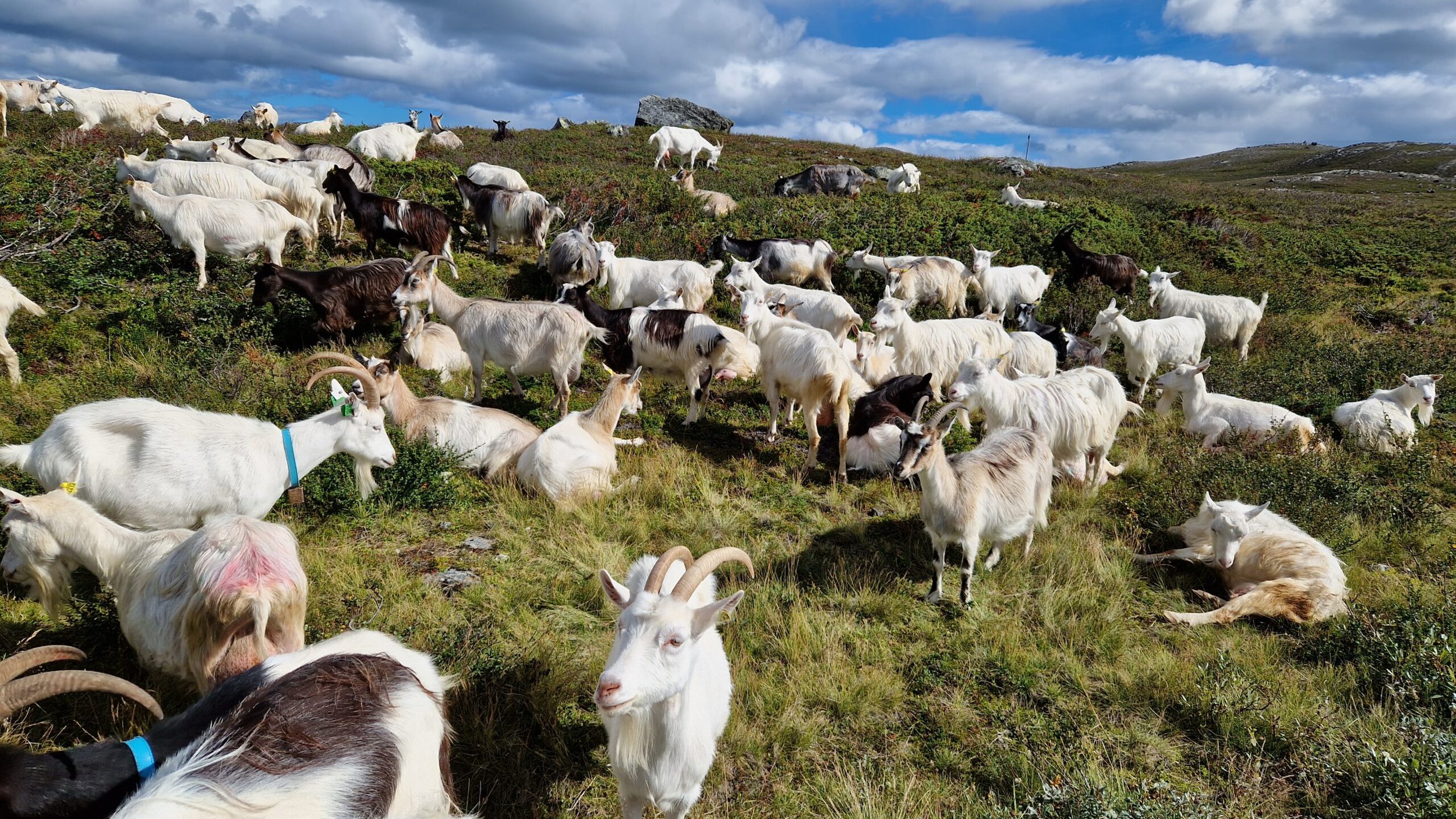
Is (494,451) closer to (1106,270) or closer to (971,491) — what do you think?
(971,491)

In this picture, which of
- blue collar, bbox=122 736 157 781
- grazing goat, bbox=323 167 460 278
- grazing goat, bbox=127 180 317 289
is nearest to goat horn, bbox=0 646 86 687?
blue collar, bbox=122 736 157 781

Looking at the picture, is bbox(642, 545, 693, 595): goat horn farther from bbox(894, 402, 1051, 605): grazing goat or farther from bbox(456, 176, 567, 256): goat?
bbox(456, 176, 567, 256): goat

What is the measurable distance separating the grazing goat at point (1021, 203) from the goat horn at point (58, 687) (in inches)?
844

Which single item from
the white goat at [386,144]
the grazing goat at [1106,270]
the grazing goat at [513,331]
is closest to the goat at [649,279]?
the grazing goat at [513,331]

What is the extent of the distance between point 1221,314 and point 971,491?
11194mm

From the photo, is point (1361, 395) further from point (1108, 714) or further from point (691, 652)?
point (691, 652)

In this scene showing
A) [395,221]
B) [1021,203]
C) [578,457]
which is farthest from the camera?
[1021,203]

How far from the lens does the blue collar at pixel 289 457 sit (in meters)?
5.12

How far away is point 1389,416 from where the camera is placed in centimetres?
912

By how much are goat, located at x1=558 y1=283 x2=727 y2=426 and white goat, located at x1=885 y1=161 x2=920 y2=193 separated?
18096mm

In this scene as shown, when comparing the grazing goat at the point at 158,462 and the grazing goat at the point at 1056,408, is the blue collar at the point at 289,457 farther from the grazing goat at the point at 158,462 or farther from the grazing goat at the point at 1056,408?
the grazing goat at the point at 1056,408

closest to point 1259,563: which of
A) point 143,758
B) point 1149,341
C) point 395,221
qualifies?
point 1149,341

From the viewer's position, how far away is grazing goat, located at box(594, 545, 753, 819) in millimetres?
2875

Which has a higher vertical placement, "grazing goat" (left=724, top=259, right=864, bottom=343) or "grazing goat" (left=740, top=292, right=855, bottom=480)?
"grazing goat" (left=724, top=259, right=864, bottom=343)
